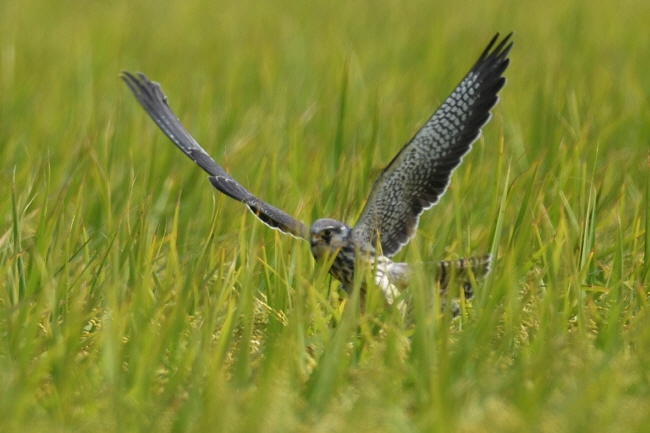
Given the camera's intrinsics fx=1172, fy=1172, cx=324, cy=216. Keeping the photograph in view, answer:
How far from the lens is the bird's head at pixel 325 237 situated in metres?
3.34

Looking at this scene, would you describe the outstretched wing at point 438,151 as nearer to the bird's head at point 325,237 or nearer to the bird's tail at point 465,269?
the bird's head at point 325,237

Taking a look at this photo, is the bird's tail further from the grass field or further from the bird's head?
the bird's head

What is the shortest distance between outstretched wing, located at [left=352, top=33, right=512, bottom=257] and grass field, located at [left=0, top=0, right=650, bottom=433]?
13 centimetres

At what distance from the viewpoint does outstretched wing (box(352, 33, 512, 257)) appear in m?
3.40

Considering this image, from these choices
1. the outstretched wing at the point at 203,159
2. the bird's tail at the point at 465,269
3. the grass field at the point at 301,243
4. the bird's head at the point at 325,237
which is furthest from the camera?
the outstretched wing at the point at 203,159

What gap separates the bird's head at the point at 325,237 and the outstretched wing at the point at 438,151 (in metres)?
0.09

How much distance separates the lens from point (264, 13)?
9055mm

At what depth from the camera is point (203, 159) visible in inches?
149

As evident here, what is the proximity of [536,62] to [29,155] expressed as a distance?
321cm

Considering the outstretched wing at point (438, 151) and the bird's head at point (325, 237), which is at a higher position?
the outstretched wing at point (438, 151)


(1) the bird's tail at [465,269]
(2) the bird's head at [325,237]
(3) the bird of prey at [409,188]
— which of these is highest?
(3) the bird of prey at [409,188]

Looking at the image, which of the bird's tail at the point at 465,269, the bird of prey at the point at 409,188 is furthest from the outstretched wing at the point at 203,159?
the bird's tail at the point at 465,269

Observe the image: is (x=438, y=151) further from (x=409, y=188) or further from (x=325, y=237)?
(x=325, y=237)

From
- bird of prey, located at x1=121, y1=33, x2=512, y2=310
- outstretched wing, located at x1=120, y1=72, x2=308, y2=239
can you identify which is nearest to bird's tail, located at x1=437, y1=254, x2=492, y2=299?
bird of prey, located at x1=121, y1=33, x2=512, y2=310
